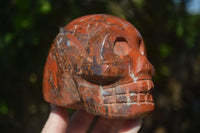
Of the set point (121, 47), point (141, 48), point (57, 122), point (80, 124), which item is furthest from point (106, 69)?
point (80, 124)

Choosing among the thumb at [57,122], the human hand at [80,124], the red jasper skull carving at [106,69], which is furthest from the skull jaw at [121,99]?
the thumb at [57,122]

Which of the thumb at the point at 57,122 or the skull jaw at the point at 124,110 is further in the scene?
the thumb at the point at 57,122

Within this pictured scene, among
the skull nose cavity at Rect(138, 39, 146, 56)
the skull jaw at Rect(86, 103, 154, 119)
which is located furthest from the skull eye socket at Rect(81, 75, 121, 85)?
the skull nose cavity at Rect(138, 39, 146, 56)

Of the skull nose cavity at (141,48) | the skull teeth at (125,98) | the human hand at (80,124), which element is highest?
the skull nose cavity at (141,48)

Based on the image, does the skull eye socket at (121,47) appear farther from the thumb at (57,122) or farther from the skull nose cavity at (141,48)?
the thumb at (57,122)

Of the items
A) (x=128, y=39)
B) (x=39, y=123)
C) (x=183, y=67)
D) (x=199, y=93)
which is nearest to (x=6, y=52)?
(x=128, y=39)

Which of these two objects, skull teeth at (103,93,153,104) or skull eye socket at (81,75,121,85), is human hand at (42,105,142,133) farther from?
skull eye socket at (81,75,121,85)
